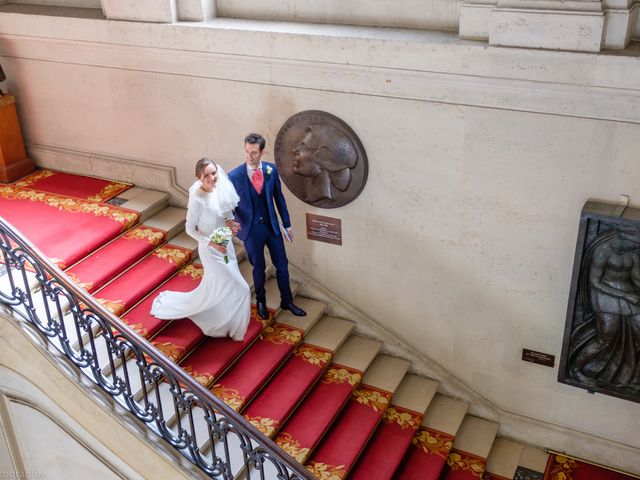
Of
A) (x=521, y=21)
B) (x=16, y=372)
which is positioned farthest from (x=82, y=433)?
(x=521, y=21)

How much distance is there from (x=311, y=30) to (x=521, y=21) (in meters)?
1.84

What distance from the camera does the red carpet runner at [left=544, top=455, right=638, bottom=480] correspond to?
682cm

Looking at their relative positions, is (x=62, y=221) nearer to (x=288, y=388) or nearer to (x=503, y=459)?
(x=288, y=388)

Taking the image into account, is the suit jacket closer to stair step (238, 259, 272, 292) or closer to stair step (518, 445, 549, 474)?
stair step (238, 259, 272, 292)

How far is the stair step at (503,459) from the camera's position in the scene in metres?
6.93

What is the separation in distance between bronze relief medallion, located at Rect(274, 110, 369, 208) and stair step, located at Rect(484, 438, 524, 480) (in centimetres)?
272

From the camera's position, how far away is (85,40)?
7.64 metres

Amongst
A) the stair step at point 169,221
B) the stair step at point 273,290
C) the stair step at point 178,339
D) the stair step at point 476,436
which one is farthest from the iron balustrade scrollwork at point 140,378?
the stair step at point 476,436

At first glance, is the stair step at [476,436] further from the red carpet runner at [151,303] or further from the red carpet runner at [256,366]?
the red carpet runner at [151,303]

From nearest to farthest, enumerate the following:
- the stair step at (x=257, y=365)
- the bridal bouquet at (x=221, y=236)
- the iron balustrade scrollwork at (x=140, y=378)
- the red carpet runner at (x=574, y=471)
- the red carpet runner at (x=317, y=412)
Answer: the iron balustrade scrollwork at (x=140, y=378) → the bridal bouquet at (x=221, y=236) → the red carpet runner at (x=317, y=412) → the stair step at (x=257, y=365) → the red carpet runner at (x=574, y=471)

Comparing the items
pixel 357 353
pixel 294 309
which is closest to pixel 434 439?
pixel 357 353

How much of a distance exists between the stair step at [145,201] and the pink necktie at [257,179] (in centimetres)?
172

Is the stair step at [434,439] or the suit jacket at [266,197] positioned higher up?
the suit jacket at [266,197]

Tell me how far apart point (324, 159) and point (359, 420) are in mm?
2347
